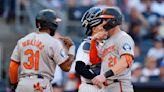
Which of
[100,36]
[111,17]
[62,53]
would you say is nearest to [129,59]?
[100,36]

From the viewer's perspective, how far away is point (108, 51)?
25.5ft

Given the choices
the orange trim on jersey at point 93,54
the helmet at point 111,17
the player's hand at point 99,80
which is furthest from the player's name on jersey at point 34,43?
the player's hand at point 99,80

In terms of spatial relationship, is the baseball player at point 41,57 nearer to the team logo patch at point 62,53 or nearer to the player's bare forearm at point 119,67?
the team logo patch at point 62,53

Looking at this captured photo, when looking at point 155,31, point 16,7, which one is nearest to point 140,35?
point 155,31

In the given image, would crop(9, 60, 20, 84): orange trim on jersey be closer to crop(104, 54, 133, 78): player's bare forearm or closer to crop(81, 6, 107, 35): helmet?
crop(81, 6, 107, 35): helmet

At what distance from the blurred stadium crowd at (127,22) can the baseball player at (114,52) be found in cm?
503

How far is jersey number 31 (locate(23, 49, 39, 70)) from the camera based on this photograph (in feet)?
26.6

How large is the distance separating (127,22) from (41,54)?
6729 mm

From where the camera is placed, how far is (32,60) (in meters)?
8.14

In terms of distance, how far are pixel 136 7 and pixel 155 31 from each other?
796 millimetres

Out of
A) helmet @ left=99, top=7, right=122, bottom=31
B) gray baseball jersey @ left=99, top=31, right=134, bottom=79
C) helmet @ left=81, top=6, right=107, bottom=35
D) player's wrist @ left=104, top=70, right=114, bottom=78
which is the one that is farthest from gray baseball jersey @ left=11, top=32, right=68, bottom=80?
player's wrist @ left=104, top=70, right=114, bottom=78

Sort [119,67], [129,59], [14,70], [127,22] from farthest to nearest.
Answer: [127,22] < [14,70] < [129,59] < [119,67]

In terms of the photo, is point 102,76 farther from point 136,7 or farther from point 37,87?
point 136,7

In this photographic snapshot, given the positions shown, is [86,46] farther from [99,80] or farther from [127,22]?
[127,22]
